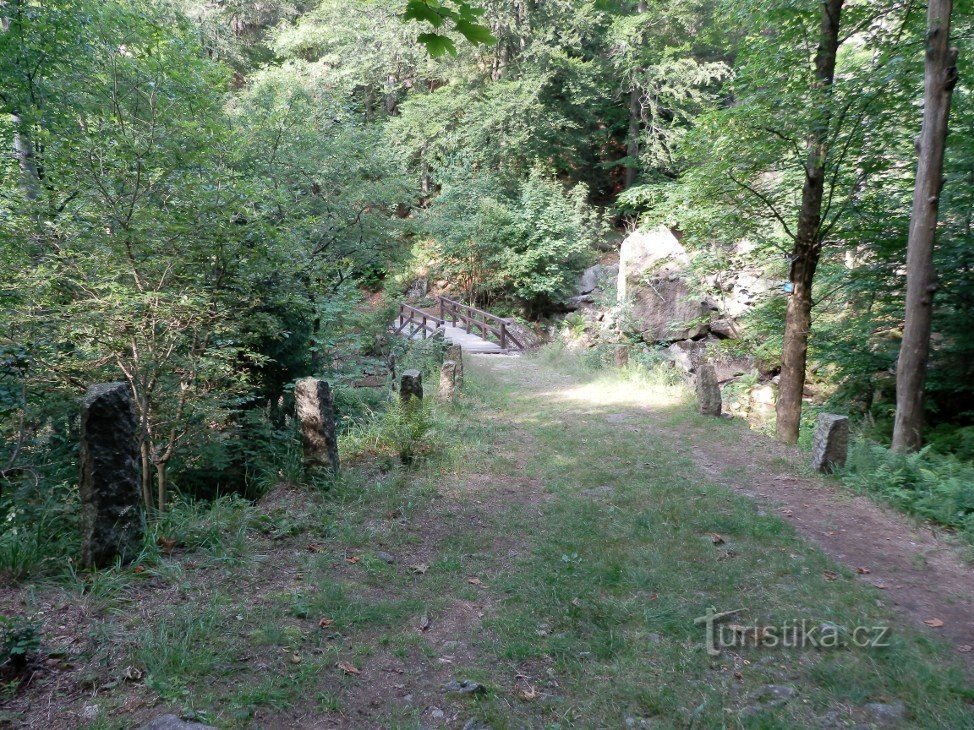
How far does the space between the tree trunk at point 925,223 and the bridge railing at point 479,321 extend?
1375 centimetres

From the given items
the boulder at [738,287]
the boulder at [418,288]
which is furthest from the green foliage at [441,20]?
the boulder at [418,288]

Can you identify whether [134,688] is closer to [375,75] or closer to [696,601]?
[696,601]

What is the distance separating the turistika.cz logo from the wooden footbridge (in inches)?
598

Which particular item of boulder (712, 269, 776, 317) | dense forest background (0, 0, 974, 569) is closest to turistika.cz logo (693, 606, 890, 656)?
dense forest background (0, 0, 974, 569)

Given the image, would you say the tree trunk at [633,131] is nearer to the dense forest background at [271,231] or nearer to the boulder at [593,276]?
the boulder at [593,276]

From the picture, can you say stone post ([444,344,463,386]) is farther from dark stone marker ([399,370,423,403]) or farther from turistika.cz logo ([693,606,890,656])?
turistika.cz logo ([693,606,890,656])

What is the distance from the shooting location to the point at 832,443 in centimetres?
672

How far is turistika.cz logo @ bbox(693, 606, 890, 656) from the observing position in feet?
11.3

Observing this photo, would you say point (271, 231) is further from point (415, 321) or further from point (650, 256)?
point (415, 321)

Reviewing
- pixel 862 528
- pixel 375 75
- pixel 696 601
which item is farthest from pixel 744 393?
pixel 375 75

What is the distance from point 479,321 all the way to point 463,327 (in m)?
1.19

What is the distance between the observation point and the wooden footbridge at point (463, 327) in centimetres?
2034

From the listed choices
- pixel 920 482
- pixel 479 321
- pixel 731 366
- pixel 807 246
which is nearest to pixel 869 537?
pixel 920 482

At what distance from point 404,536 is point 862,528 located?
410 cm
